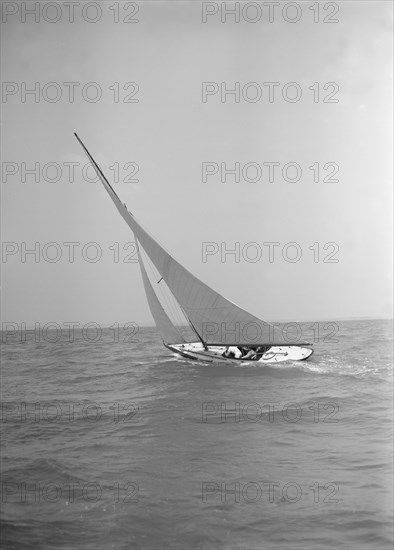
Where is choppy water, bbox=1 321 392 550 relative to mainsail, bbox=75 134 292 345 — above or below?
below

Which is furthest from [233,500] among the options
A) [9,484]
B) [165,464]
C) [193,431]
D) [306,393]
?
[306,393]

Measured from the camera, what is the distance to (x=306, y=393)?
10.7 metres

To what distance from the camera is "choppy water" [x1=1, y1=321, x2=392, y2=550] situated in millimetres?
3984

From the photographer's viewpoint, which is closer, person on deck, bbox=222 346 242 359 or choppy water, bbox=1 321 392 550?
choppy water, bbox=1 321 392 550

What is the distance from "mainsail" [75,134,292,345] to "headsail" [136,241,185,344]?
82.6 inches

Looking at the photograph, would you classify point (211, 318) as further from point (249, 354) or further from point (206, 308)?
point (249, 354)

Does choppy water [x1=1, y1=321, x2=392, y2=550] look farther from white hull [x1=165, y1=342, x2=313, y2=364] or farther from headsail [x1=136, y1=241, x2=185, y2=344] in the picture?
headsail [x1=136, y1=241, x2=185, y2=344]

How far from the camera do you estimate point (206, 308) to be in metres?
13.0

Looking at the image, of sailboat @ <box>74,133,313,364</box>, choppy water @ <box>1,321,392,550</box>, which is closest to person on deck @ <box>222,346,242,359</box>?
sailboat @ <box>74,133,313,364</box>

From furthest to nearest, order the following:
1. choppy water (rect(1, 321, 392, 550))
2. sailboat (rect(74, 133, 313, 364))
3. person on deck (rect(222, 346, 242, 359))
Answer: person on deck (rect(222, 346, 242, 359))
sailboat (rect(74, 133, 313, 364))
choppy water (rect(1, 321, 392, 550))

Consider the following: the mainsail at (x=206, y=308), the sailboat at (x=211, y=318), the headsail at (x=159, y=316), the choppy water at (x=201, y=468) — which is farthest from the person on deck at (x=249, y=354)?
the choppy water at (x=201, y=468)

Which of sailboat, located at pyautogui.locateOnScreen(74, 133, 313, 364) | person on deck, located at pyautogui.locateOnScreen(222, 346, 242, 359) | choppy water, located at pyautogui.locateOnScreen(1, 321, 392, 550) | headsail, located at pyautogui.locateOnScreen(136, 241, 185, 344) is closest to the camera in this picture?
choppy water, located at pyautogui.locateOnScreen(1, 321, 392, 550)

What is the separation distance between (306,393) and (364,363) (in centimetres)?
582

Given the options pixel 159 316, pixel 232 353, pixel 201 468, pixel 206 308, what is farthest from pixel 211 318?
pixel 201 468
